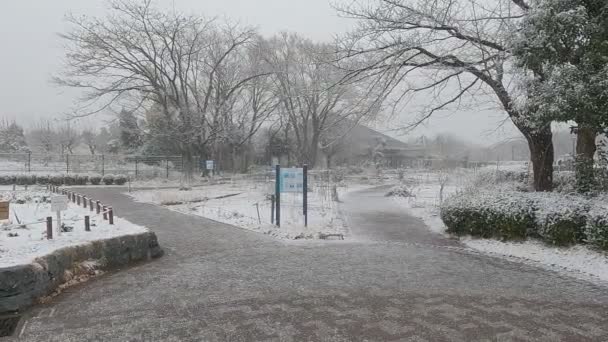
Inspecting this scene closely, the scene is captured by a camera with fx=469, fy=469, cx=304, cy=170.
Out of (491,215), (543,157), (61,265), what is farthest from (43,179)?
(543,157)

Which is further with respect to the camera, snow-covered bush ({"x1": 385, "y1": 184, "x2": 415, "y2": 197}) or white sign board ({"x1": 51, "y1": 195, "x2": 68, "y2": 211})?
snow-covered bush ({"x1": 385, "y1": 184, "x2": 415, "y2": 197})

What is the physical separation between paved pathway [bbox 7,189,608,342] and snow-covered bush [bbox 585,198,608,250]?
44.0 inches

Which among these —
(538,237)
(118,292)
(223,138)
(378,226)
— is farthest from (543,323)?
(223,138)

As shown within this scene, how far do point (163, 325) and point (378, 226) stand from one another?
7746 mm

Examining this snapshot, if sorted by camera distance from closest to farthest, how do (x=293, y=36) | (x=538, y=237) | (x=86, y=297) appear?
(x=86, y=297) → (x=538, y=237) → (x=293, y=36)

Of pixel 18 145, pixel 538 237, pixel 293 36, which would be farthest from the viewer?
pixel 18 145

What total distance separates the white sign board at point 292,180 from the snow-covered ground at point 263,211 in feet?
2.80

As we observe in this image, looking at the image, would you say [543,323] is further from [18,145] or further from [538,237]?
[18,145]

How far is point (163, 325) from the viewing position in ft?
14.9

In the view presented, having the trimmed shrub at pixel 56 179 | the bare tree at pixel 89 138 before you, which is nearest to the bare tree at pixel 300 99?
the trimmed shrub at pixel 56 179

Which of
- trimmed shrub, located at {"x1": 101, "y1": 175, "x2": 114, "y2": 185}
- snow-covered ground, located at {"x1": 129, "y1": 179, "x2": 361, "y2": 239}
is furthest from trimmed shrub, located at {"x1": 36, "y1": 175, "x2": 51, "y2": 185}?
snow-covered ground, located at {"x1": 129, "y1": 179, "x2": 361, "y2": 239}

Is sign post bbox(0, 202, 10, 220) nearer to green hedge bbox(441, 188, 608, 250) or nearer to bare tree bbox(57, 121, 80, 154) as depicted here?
green hedge bbox(441, 188, 608, 250)

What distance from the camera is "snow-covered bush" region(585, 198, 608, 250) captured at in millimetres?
7195

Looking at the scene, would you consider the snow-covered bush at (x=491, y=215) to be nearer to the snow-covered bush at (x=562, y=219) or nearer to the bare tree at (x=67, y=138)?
the snow-covered bush at (x=562, y=219)
